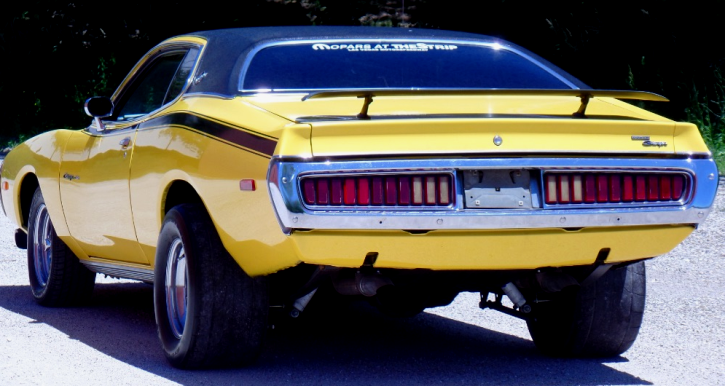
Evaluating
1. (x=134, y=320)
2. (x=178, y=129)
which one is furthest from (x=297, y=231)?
(x=134, y=320)

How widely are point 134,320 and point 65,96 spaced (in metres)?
17.4

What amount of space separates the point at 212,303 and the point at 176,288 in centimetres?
43

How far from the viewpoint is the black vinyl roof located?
5.64 meters

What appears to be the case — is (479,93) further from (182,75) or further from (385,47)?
(182,75)

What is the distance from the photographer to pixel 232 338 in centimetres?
511

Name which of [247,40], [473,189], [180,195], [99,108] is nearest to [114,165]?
[99,108]

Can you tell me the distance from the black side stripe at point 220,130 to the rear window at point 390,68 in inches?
10.9

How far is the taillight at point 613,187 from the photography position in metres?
4.73

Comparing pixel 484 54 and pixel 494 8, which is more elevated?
pixel 484 54

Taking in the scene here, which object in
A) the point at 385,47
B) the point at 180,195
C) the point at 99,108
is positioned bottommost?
the point at 180,195

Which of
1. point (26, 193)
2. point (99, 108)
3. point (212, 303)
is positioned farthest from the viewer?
point (26, 193)

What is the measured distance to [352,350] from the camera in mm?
5941

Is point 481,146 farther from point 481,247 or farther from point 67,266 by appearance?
point 67,266

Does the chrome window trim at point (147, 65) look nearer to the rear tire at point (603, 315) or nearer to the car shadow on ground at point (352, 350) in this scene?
the car shadow on ground at point (352, 350)
